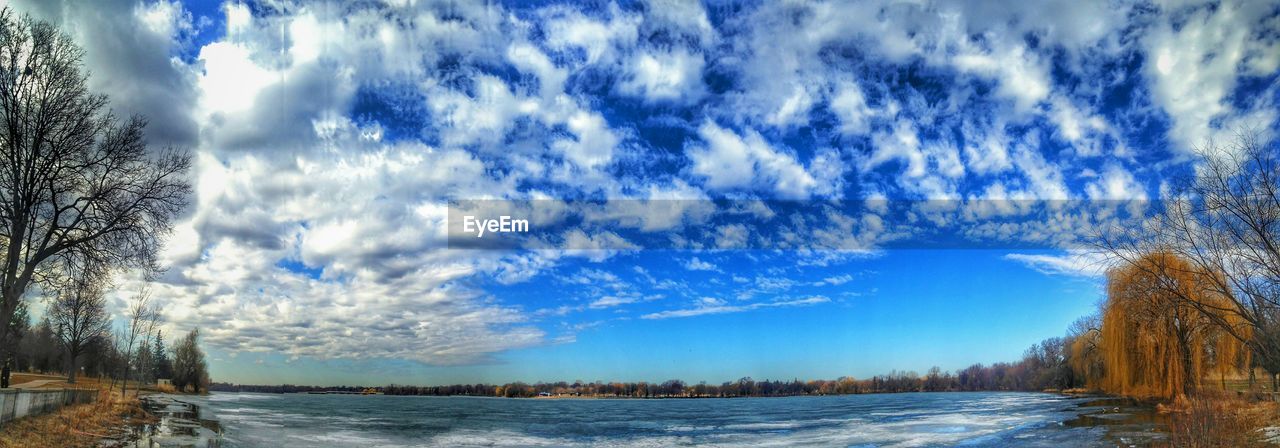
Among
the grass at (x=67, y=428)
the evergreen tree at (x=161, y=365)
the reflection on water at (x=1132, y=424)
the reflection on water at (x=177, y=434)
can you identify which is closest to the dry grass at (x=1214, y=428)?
the reflection on water at (x=1132, y=424)

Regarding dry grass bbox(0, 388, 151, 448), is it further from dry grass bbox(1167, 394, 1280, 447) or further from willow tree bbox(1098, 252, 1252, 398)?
willow tree bbox(1098, 252, 1252, 398)

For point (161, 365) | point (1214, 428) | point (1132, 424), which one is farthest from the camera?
point (161, 365)

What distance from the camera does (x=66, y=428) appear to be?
17516 mm

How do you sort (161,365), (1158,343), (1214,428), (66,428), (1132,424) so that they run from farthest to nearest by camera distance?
(161,365) < (1158,343) < (1132,424) < (66,428) < (1214,428)

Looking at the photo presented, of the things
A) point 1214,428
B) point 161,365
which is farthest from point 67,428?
point 161,365

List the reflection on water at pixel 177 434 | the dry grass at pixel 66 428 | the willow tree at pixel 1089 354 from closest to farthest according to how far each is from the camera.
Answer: the dry grass at pixel 66 428
the reflection on water at pixel 177 434
the willow tree at pixel 1089 354

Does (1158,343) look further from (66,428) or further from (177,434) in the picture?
(66,428)

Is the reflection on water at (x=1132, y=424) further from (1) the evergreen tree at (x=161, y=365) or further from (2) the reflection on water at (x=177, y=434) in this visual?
(1) the evergreen tree at (x=161, y=365)

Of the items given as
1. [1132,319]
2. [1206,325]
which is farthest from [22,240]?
[1132,319]

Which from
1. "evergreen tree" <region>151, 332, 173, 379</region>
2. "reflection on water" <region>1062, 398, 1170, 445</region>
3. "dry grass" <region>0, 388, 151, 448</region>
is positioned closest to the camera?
"dry grass" <region>0, 388, 151, 448</region>

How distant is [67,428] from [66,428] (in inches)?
0.8

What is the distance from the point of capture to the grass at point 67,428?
14633 millimetres

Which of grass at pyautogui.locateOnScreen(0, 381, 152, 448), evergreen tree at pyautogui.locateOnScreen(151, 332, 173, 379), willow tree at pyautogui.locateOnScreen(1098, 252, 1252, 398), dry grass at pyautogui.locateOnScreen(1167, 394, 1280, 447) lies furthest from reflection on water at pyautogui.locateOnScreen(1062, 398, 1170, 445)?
evergreen tree at pyautogui.locateOnScreen(151, 332, 173, 379)

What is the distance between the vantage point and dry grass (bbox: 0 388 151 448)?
1462 cm
